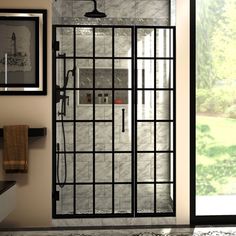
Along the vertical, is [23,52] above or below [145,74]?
above

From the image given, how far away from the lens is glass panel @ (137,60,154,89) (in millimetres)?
5129

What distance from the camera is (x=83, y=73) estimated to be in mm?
5094

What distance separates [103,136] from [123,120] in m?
0.28

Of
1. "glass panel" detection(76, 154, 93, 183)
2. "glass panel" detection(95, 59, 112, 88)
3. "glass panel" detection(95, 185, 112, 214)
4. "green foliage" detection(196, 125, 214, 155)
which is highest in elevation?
"glass panel" detection(95, 59, 112, 88)

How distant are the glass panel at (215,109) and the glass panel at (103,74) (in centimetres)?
95

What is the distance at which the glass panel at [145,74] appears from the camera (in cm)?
513

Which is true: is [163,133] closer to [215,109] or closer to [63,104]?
[215,109]

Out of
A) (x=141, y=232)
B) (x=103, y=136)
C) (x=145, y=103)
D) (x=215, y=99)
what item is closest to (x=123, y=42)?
(x=145, y=103)

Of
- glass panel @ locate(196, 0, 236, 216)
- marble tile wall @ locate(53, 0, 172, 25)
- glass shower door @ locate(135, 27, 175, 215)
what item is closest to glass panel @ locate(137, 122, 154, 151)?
glass shower door @ locate(135, 27, 175, 215)

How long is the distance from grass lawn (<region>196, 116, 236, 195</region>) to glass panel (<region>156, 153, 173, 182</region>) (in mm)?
307

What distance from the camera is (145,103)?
513 cm

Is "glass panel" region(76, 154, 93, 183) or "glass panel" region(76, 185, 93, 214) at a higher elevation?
"glass panel" region(76, 154, 93, 183)

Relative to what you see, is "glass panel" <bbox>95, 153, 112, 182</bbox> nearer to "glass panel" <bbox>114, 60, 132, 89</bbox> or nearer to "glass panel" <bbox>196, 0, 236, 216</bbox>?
"glass panel" <bbox>114, 60, 132, 89</bbox>

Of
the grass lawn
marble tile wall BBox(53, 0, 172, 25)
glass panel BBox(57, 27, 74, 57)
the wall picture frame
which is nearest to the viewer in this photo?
the wall picture frame
